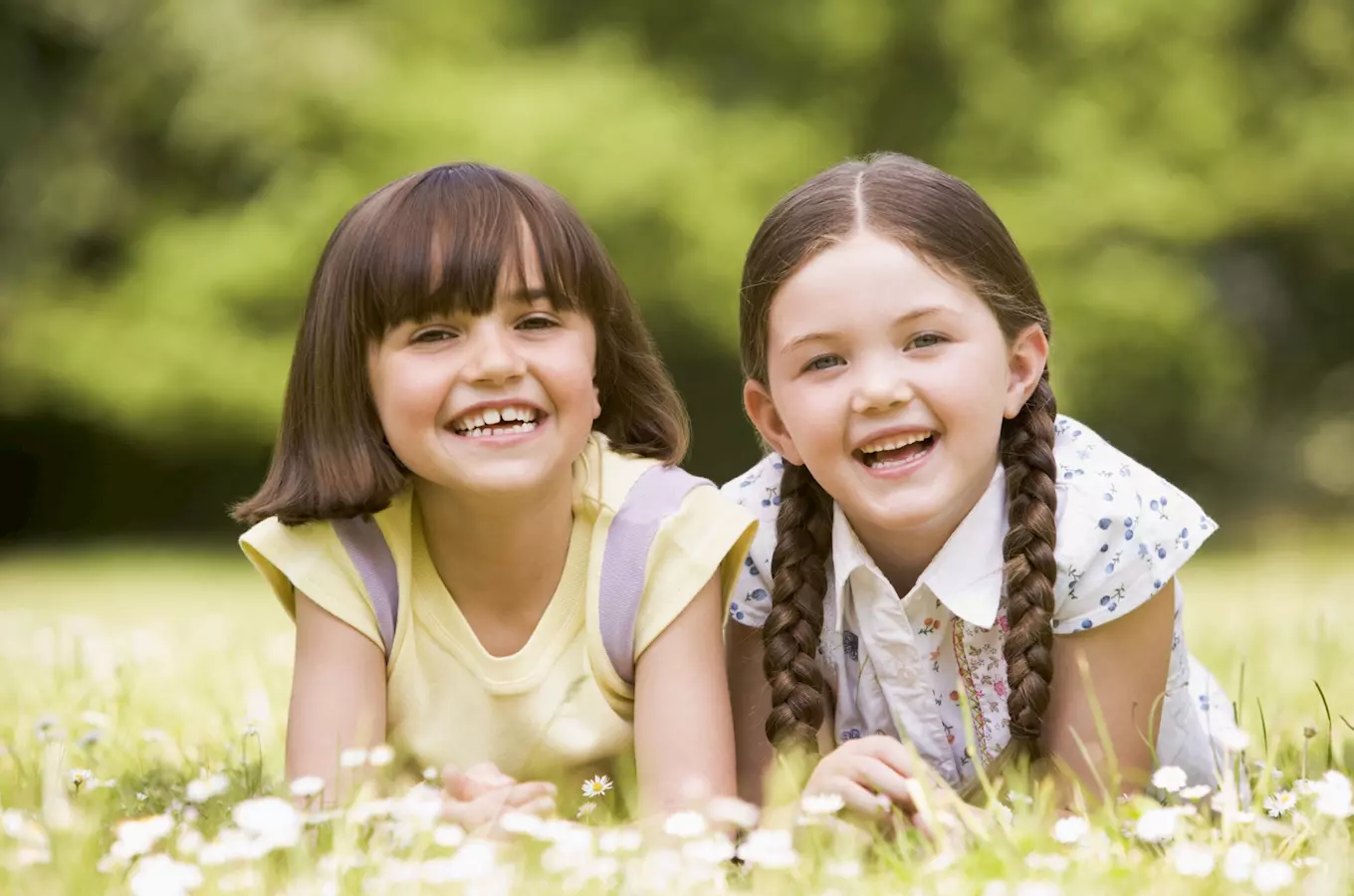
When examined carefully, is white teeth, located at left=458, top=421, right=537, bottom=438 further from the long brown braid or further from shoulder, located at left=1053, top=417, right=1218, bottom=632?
shoulder, located at left=1053, top=417, right=1218, bottom=632

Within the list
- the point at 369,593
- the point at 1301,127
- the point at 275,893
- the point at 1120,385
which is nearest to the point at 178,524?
the point at 1120,385

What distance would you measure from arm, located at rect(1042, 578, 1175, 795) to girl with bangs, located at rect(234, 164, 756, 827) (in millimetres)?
555

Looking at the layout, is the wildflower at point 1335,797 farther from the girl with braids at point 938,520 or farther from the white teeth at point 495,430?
the white teeth at point 495,430

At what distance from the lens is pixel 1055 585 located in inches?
101

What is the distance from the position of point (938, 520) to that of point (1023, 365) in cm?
31

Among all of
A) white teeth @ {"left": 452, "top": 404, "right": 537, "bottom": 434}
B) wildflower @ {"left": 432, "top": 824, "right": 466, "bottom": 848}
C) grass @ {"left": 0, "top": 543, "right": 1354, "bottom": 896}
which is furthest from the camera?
white teeth @ {"left": 452, "top": 404, "right": 537, "bottom": 434}

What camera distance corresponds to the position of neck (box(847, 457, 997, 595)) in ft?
8.82

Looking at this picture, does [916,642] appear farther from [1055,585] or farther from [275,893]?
[275,893]

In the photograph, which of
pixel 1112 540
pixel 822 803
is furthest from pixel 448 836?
pixel 1112 540

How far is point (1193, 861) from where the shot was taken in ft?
5.70

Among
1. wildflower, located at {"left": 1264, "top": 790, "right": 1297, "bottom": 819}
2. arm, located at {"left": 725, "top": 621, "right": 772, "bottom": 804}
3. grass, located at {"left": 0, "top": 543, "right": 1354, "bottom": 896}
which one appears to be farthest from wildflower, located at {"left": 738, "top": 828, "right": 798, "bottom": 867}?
arm, located at {"left": 725, "top": 621, "right": 772, "bottom": 804}

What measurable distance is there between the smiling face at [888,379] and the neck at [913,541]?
0.33 ft

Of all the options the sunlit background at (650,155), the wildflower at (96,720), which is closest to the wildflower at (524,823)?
the wildflower at (96,720)

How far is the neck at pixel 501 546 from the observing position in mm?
2748
